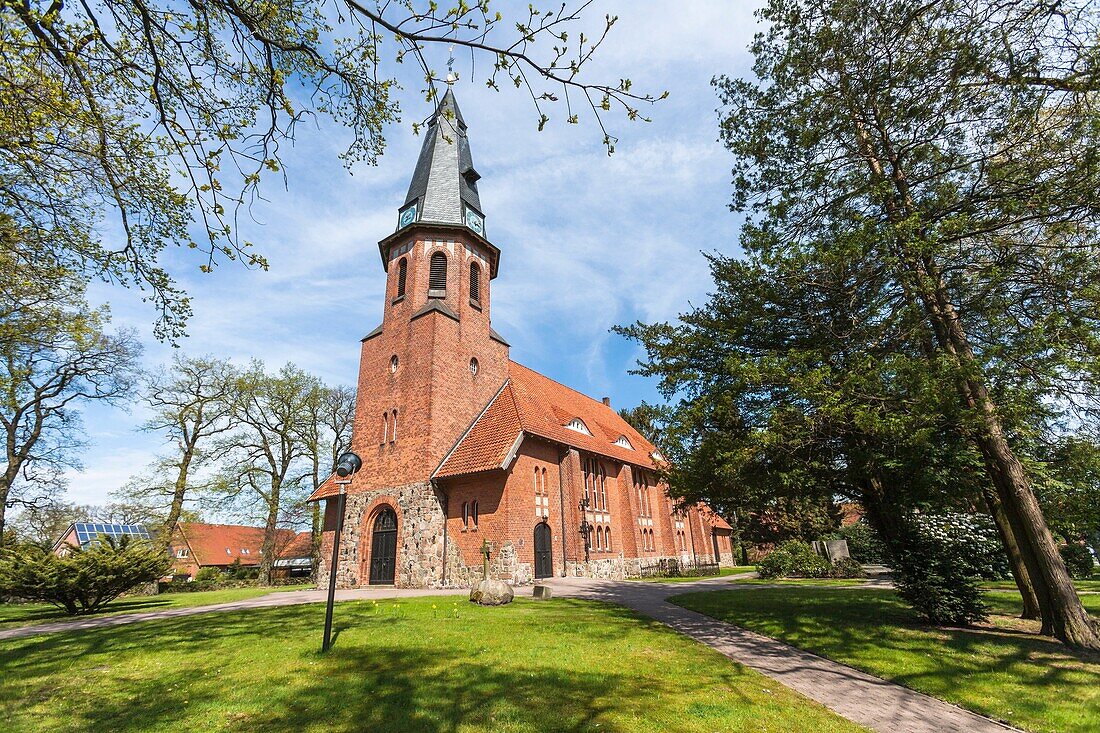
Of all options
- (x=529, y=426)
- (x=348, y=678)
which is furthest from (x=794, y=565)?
(x=348, y=678)

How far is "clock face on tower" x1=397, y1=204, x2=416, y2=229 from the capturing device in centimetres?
2550

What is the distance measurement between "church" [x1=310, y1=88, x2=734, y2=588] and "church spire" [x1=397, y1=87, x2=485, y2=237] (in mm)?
89

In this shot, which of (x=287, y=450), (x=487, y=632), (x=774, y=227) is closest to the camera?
(x=487, y=632)

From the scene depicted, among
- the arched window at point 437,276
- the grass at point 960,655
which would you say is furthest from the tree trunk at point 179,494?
the grass at point 960,655

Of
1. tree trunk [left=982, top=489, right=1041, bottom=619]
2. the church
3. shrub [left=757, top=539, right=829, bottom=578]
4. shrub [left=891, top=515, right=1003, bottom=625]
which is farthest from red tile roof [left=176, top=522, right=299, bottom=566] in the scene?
Result: tree trunk [left=982, top=489, right=1041, bottom=619]

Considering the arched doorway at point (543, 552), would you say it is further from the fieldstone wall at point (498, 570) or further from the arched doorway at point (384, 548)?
the arched doorway at point (384, 548)

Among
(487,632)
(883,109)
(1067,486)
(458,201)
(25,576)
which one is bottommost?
(487,632)

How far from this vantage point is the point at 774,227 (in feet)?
34.0

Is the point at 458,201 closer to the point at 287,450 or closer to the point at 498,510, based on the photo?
the point at 498,510

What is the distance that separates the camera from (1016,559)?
967 centimetres

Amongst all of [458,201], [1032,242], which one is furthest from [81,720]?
[458,201]

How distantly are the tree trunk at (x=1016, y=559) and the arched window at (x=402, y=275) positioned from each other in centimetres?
2255

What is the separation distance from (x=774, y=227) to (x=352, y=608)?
42.0 ft

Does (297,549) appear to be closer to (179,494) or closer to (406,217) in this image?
(179,494)
